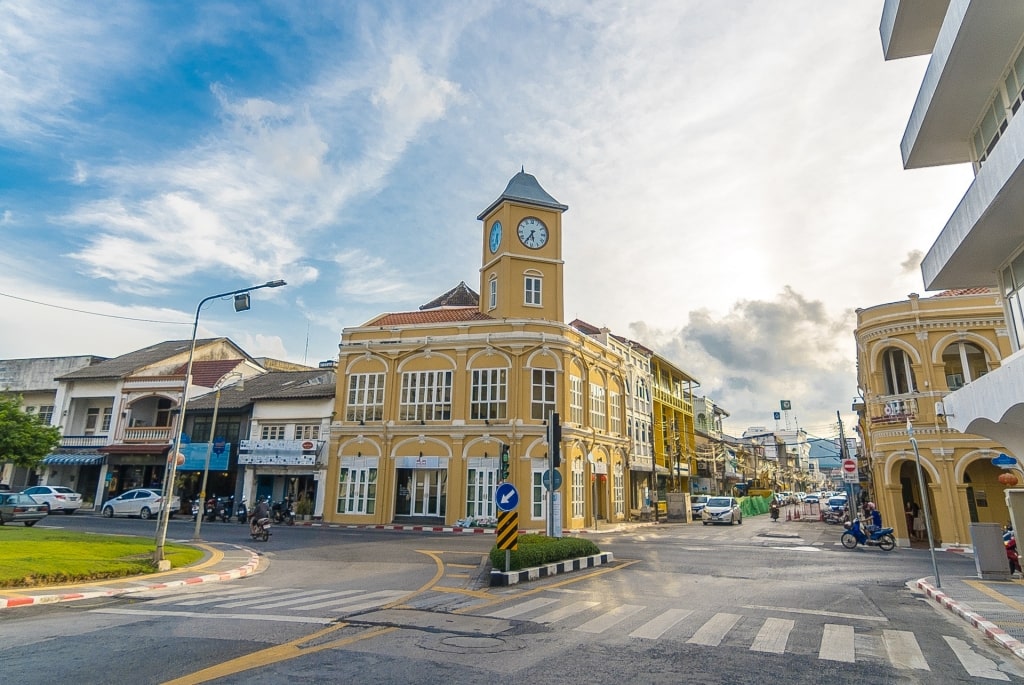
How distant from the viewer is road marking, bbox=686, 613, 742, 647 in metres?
7.29

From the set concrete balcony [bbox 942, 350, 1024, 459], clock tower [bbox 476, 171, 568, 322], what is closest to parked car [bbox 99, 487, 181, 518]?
clock tower [bbox 476, 171, 568, 322]

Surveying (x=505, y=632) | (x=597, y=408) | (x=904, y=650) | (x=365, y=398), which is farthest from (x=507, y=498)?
(x=597, y=408)

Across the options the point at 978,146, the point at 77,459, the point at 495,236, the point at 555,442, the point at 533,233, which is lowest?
the point at 555,442

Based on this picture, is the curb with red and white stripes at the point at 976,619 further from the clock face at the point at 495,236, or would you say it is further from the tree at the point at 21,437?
the tree at the point at 21,437

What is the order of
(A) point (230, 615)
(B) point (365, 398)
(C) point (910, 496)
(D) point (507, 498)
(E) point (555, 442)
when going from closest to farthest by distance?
(A) point (230, 615) < (D) point (507, 498) < (E) point (555, 442) < (C) point (910, 496) < (B) point (365, 398)

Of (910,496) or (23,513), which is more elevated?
(910,496)

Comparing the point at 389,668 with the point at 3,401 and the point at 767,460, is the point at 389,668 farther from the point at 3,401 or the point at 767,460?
the point at 767,460

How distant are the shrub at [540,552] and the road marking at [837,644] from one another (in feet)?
20.7

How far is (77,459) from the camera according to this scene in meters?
34.9

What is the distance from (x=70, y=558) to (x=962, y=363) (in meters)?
29.0

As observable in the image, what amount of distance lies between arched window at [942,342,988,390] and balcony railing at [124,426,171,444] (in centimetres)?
3965

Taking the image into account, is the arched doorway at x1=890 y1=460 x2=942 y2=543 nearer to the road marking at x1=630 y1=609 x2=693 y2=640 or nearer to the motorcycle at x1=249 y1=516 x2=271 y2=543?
the road marking at x1=630 y1=609 x2=693 y2=640

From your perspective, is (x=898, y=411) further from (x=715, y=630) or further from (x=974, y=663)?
(x=715, y=630)

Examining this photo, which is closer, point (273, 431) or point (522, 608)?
point (522, 608)
